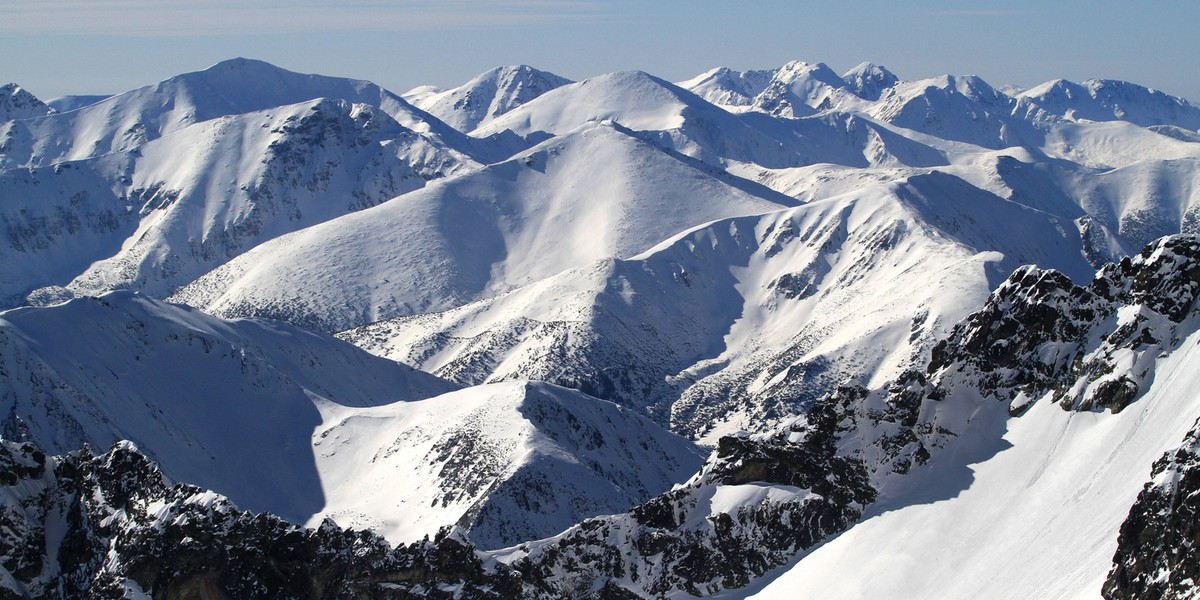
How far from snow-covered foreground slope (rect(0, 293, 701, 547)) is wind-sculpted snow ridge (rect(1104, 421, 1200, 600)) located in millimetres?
100793

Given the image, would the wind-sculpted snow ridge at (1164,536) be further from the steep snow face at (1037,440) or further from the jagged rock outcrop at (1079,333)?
the jagged rock outcrop at (1079,333)

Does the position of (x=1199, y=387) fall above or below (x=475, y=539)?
above

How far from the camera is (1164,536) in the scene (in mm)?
53562

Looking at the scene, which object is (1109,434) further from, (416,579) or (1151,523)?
(416,579)

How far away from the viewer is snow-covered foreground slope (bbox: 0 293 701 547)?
156125mm

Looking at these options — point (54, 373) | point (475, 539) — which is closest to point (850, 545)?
point (475, 539)

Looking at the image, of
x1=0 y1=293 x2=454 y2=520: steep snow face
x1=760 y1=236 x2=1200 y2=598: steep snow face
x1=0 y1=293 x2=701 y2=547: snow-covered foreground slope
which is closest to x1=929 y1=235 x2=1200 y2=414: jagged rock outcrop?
x1=760 y1=236 x2=1200 y2=598: steep snow face

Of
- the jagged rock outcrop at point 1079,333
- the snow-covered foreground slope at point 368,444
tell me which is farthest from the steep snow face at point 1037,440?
the snow-covered foreground slope at point 368,444

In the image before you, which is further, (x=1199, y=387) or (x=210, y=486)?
(x=210, y=486)

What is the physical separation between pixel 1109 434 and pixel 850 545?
18.0 m

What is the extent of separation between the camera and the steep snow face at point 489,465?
15288cm

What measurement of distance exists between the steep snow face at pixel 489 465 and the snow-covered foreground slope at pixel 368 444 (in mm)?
270

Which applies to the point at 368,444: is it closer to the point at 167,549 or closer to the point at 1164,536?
the point at 167,549

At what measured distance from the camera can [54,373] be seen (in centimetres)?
18138
